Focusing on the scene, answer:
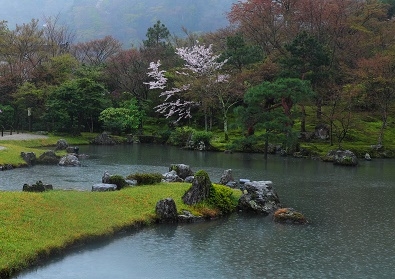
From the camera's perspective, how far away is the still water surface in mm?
14117

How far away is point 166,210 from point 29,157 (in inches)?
776

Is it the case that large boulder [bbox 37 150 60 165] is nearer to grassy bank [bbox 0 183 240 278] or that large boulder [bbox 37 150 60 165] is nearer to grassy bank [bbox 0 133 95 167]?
grassy bank [bbox 0 133 95 167]

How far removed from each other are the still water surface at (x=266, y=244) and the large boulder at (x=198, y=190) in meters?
1.69

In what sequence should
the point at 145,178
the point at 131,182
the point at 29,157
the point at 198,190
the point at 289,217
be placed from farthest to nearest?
the point at 29,157
the point at 145,178
the point at 131,182
the point at 198,190
the point at 289,217

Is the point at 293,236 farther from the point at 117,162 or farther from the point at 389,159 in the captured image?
the point at 389,159

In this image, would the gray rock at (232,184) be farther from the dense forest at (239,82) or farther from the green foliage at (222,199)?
the dense forest at (239,82)

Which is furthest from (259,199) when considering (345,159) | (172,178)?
(345,159)

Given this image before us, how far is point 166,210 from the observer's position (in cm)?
1959

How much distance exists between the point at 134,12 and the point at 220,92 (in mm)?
156474

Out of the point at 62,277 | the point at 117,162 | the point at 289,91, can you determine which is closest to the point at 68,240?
the point at 62,277

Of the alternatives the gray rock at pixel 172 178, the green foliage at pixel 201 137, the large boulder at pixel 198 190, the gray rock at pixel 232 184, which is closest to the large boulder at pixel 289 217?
the large boulder at pixel 198 190

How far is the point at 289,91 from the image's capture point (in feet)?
141

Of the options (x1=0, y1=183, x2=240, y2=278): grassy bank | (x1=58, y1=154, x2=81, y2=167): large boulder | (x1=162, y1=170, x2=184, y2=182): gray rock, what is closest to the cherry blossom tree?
(x1=58, y1=154, x2=81, y2=167): large boulder

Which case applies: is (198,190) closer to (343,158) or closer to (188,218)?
(188,218)
